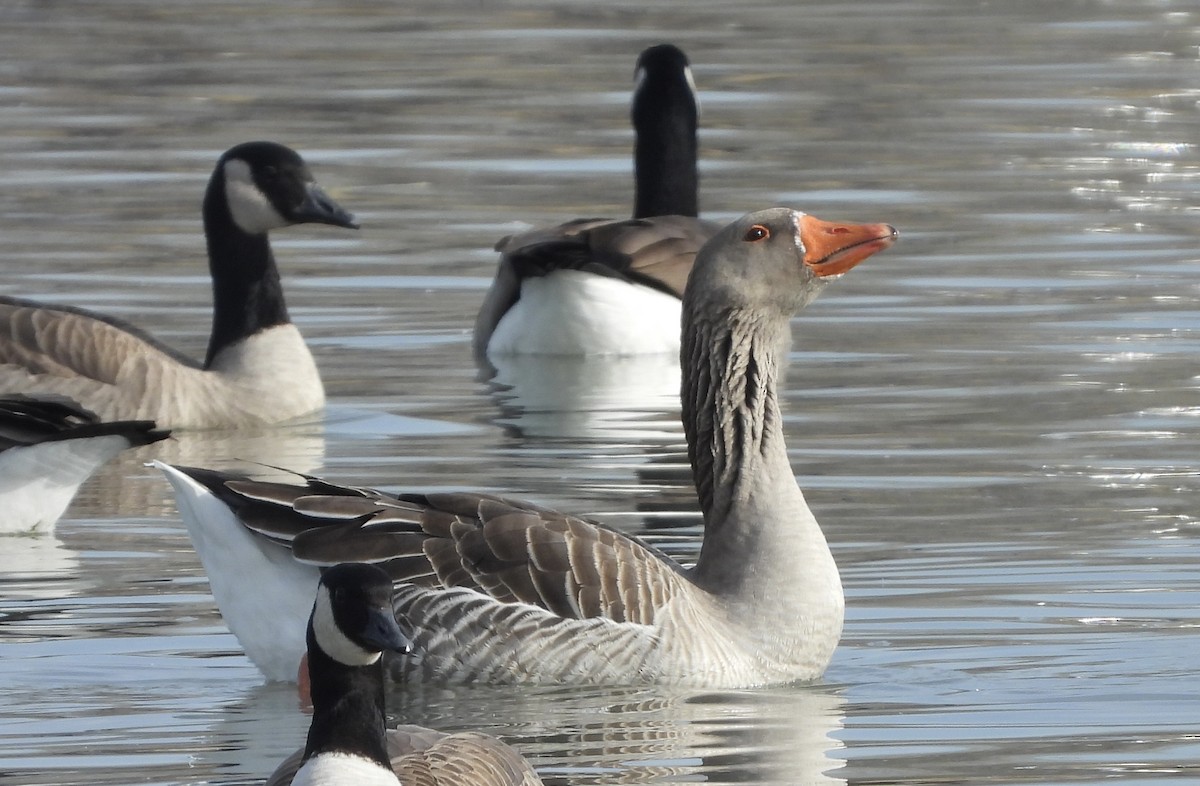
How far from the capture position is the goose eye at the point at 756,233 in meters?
9.46

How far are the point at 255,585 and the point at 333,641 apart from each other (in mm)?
2401

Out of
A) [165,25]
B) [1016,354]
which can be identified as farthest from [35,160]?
[1016,354]

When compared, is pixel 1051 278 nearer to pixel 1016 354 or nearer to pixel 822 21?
pixel 1016 354

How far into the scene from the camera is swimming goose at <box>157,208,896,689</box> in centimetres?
886

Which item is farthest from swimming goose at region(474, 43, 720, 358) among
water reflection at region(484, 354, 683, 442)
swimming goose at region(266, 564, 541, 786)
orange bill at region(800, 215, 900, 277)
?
swimming goose at region(266, 564, 541, 786)

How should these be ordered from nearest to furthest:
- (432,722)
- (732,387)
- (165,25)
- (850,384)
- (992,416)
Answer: (432,722), (732,387), (992,416), (850,384), (165,25)

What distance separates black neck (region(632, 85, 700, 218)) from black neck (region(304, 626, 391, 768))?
11528 mm

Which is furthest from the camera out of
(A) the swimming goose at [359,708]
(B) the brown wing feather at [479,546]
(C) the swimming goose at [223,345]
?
(C) the swimming goose at [223,345]

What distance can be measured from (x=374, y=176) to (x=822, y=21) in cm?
951

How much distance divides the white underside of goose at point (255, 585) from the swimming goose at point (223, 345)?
4.79 m

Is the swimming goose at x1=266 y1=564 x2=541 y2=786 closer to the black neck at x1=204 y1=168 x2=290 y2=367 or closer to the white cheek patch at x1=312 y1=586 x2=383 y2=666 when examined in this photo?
the white cheek patch at x1=312 y1=586 x2=383 y2=666

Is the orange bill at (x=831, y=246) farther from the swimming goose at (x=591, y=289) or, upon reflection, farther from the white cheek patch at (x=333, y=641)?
the swimming goose at (x=591, y=289)

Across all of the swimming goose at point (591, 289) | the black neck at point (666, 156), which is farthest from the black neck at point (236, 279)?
the black neck at point (666, 156)

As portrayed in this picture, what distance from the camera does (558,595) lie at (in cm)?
889
